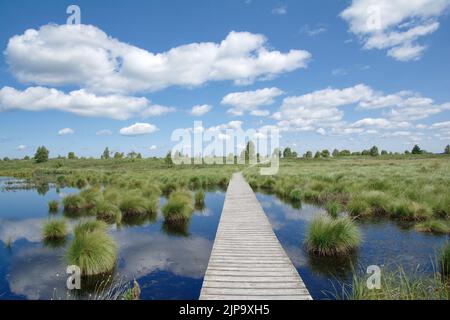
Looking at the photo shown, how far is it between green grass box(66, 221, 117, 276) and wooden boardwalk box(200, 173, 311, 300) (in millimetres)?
2823

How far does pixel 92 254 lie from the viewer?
757 centimetres

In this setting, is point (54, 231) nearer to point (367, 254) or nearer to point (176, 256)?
point (176, 256)

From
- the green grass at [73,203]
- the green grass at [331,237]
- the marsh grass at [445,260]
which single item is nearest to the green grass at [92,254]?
the green grass at [331,237]

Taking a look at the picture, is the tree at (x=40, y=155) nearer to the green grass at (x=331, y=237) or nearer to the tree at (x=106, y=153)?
the tree at (x=106, y=153)

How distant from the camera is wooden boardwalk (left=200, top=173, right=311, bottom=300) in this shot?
560cm

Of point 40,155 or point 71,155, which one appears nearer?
point 40,155

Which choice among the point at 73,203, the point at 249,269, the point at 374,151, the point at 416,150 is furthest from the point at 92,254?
the point at 416,150

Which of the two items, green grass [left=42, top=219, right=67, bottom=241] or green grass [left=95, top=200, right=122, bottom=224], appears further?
green grass [left=95, top=200, right=122, bottom=224]

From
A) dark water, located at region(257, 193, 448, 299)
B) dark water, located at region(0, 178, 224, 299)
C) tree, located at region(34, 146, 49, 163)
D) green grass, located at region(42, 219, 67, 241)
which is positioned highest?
tree, located at region(34, 146, 49, 163)

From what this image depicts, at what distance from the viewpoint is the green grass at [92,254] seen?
7445 millimetres

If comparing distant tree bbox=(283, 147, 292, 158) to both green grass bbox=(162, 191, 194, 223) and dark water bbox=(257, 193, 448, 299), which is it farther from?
green grass bbox=(162, 191, 194, 223)

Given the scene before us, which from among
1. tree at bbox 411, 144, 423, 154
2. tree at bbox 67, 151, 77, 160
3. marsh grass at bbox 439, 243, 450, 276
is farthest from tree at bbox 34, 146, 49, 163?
tree at bbox 411, 144, 423, 154

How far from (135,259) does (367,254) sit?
694 centimetres
